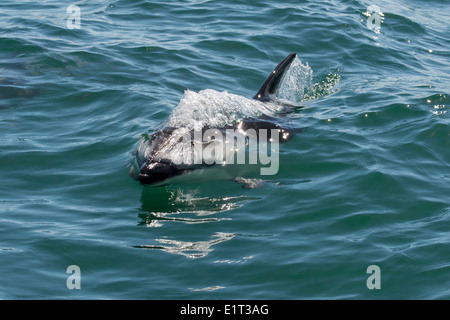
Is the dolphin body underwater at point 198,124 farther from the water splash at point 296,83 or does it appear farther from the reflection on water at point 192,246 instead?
the reflection on water at point 192,246

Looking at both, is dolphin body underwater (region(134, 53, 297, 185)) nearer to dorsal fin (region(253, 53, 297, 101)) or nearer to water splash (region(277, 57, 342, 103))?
dorsal fin (region(253, 53, 297, 101))

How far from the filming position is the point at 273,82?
12.2 metres

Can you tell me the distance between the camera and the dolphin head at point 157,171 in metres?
9.18

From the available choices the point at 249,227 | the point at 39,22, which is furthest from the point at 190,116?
the point at 39,22

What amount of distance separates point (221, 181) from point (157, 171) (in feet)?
3.85

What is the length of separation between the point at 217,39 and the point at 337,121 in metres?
5.34

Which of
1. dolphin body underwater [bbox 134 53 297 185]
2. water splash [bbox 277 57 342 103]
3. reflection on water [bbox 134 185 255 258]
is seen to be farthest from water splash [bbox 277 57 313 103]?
reflection on water [bbox 134 185 255 258]

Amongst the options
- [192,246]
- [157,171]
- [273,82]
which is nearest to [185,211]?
[157,171]

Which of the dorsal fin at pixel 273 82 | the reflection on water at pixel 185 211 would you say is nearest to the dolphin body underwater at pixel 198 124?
the dorsal fin at pixel 273 82

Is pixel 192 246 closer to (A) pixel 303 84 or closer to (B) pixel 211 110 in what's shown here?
(B) pixel 211 110

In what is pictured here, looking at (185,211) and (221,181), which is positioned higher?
(221,181)

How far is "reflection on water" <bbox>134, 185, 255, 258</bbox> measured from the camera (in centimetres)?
820

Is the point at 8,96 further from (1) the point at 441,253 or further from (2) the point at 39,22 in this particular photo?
(1) the point at 441,253

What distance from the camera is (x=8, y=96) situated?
1307 centimetres
